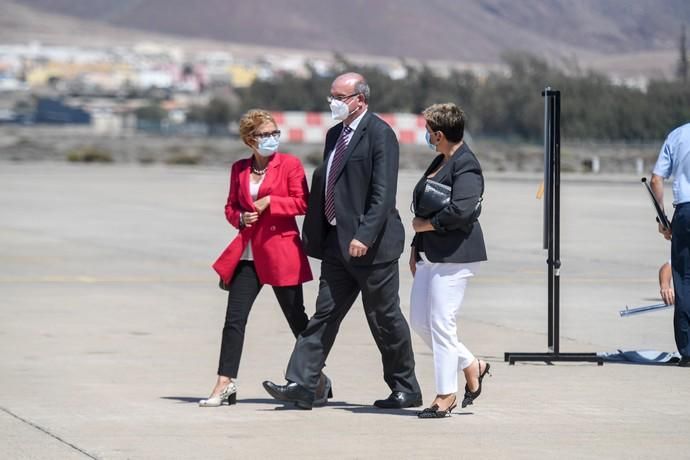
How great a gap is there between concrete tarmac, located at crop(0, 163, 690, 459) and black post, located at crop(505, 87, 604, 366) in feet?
0.33

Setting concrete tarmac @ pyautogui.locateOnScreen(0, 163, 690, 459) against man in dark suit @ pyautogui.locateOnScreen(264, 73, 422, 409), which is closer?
concrete tarmac @ pyautogui.locateOnScreen(0, 163, 690, 459)

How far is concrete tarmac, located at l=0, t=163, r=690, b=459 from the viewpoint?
27.3 ft

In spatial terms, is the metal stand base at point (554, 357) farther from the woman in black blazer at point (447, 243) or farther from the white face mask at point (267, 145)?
the white face mask at point (267, 145)

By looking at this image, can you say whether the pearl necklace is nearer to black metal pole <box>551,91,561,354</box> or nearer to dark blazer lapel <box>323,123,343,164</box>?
dark blazer lapel <box>323,123,343,164</box>

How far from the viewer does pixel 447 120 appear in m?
9.03

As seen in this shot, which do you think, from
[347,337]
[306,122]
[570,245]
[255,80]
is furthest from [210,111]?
[347,337]

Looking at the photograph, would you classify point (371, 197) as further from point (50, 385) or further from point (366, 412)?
point (50, 385)

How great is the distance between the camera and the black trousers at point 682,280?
11.2m

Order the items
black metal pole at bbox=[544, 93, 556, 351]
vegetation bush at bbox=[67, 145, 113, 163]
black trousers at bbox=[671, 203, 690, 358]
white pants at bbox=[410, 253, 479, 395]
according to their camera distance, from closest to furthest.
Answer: white pants at bbox=[410, 253, 479, 395]
black metal pole at bbox=[544, 93, 556, 351]
black trousers at bbox=[671, 203, 690, 358]
vegetation bush at bbox=[67, 145, 113, 163]

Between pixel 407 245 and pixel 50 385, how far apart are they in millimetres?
12402

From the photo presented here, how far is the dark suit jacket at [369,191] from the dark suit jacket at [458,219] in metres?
0.19

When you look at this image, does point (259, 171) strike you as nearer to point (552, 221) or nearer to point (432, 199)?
point (432, 199)

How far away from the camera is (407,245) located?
22.3 m

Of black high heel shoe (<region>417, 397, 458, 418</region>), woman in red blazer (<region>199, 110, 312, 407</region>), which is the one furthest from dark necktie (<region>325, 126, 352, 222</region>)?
black high heel shoe (<region>417, 397, 458, 418</region>)
